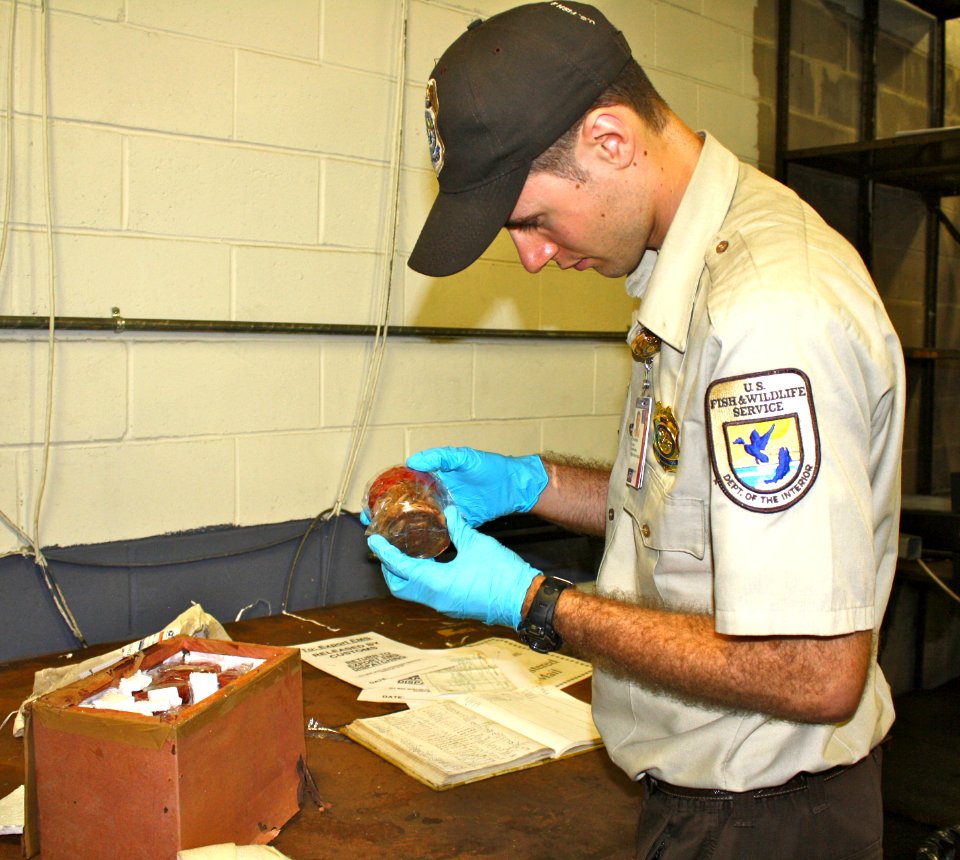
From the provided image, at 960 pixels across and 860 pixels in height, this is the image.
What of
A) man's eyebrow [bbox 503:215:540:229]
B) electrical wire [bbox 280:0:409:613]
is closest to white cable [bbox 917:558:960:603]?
electrical wire [bbox 280:0:409:613]

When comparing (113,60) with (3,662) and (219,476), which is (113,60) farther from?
(3,662)

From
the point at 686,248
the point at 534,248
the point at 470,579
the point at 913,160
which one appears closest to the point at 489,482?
the point at 470,579

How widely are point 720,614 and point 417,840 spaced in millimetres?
557

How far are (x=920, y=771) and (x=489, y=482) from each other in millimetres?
2196

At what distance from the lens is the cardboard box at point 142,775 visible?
106 cm

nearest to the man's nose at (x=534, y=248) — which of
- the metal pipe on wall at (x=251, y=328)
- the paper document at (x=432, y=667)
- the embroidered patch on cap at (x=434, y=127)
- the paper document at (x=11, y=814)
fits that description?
the embroidered patch on cap at (x=434, y=127)

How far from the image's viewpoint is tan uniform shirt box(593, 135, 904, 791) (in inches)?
35.6

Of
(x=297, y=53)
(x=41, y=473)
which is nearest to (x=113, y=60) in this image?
(x=297, y=53)

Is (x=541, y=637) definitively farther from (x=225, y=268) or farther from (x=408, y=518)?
(x=225, y=268)

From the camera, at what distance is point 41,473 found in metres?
1.94

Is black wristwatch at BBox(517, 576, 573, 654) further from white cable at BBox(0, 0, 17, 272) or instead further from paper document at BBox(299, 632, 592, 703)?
white cable at BBox(0, 0, 17, 272)

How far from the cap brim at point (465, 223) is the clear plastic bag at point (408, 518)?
1.10 ft

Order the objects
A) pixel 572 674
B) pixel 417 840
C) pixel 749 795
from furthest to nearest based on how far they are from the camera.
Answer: pixel 572 674 < pixel 417 840 < pixel 749 795

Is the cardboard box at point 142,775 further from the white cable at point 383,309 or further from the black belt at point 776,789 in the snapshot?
the white cable at point 383,309
